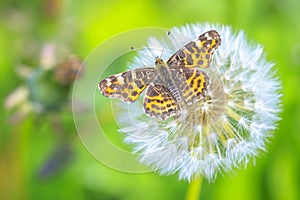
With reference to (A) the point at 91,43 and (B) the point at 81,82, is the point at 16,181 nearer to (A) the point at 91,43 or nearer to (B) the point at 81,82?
(B) the point at 81,82

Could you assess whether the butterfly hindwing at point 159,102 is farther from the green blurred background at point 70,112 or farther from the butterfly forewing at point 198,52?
the green blurred background at point 70,112

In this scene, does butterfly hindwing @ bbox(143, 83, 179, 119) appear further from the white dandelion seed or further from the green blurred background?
the green blurred background

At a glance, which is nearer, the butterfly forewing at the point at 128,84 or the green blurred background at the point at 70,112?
the butterfly forewing at the point at 128,84

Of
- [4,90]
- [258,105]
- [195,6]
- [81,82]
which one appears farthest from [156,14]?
[258,105]

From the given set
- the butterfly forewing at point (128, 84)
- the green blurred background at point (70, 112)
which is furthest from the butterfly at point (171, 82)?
the green blurred background at point (70, 112)

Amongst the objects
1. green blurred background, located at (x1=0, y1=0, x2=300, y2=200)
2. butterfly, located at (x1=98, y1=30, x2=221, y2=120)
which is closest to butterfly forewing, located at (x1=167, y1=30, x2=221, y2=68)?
butterfly, located at (x1=98, y1=30, x2=221, y2=120)

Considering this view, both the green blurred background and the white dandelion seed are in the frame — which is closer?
the white dandelion seed

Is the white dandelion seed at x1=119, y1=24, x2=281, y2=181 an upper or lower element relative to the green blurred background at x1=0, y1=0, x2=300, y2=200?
lower

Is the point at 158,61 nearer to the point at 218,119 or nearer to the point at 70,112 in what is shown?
the point at 218,119
